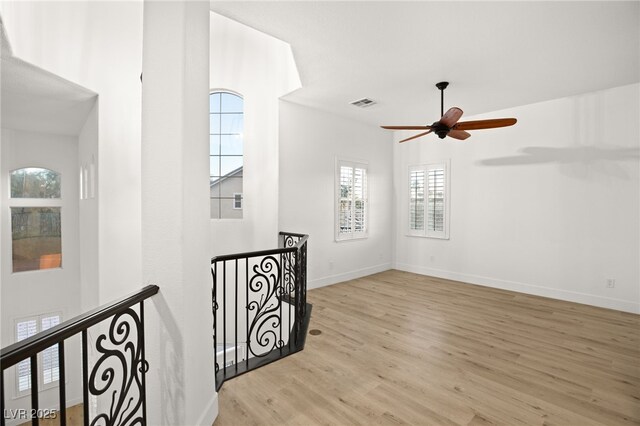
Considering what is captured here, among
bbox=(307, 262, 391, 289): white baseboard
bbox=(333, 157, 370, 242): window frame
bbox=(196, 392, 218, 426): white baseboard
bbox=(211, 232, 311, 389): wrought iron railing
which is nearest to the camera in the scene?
bbox=(196, 392, 218, 426): white baseboard

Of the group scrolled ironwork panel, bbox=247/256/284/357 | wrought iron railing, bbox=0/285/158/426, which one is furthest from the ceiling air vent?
wrought iron railing, bbox=0/285/158/426

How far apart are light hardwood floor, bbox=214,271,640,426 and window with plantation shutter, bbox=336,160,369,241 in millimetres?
2045

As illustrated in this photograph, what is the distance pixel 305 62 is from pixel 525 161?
406cm

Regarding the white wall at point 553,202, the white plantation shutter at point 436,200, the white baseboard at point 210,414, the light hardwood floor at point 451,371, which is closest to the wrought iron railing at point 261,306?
the light hardwood floor at point 451,371

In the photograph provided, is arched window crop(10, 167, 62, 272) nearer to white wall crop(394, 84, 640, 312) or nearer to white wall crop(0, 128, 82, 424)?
white wall crop(0, 128, 82, 424)

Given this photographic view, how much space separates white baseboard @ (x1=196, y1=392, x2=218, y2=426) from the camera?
1931 millimetres

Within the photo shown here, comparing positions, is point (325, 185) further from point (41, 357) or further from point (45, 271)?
point (41, 357)

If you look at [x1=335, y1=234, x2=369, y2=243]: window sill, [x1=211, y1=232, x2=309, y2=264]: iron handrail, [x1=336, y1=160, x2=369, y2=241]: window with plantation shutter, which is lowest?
[x1=335, y1=234, x2=369, y2=243]: window sill

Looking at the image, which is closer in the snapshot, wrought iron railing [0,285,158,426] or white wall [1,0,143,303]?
wrought iron railing [0,285,158,426]

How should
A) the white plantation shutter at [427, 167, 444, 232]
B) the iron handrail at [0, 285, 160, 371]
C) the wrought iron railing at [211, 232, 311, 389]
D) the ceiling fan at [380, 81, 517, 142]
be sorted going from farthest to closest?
the white plantation shutter at [427, 167, 444, 232], the ceiling fan at [380, 81, 517, 142], the wrought iron railing at [211, 232, 311, 389], the iron handrail at [0, 285, 160, 371]

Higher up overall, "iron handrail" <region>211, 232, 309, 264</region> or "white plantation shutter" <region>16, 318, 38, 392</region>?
"iron handrail" <region>211, 232, 309, 264</region>

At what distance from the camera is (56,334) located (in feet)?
3.67

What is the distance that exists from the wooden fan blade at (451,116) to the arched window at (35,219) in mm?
7783

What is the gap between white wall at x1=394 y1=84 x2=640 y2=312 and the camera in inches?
173
